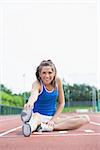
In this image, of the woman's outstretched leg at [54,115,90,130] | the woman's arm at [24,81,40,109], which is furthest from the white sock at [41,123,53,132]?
the woman's arm at [24,81,40,109]

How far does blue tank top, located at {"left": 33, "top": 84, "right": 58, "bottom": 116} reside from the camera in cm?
412

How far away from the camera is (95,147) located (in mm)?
2918

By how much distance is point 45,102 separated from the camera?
4148mm

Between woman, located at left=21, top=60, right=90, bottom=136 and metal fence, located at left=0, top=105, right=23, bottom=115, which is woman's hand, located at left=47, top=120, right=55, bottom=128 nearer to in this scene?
woman, located at left=21, top=60, right=90, bottom=136

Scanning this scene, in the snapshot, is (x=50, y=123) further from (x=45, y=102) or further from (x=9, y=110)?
(x=9, y=110)

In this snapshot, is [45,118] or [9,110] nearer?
[45,118]

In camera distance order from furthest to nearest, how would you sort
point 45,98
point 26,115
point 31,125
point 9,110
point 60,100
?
point 9,110 → point 60,100 → point 45,98 → point 31,125 → point 26,115

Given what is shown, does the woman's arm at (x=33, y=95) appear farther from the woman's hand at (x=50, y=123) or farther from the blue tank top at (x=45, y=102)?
the woman's hand at (x=50, y=123)

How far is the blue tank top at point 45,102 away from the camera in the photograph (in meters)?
4.12

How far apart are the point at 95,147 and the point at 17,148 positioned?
471 mm

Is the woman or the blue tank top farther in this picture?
the blue tank top

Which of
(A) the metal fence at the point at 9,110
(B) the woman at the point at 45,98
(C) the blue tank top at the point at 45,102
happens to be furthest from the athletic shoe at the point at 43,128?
(A) the metal fence at the point at 9,110

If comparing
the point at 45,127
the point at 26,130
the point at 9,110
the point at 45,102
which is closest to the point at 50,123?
the point at 45,127

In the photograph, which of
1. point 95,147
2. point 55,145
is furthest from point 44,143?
point 95,147
